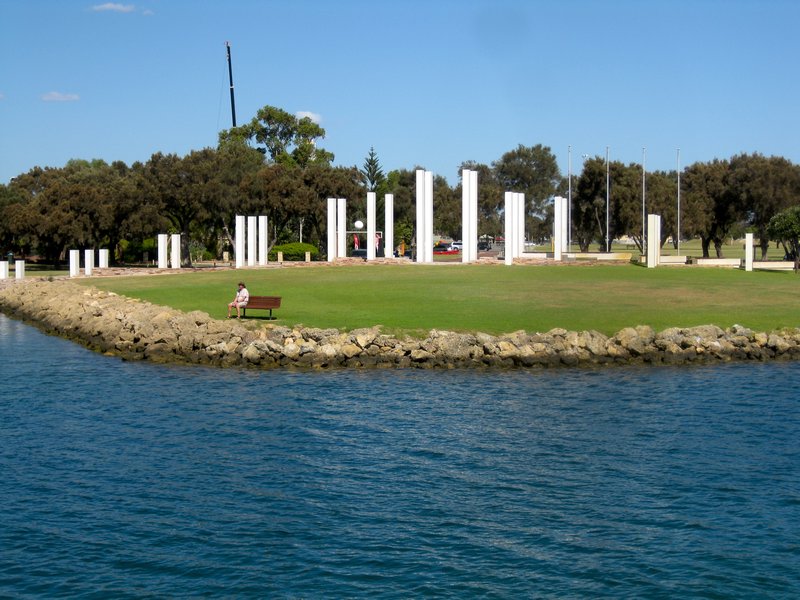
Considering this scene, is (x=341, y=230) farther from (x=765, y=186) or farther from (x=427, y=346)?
(x=427, y=346)

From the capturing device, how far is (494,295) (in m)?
43.6

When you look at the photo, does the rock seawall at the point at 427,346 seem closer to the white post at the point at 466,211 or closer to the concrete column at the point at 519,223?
the white post at the point at 466,211

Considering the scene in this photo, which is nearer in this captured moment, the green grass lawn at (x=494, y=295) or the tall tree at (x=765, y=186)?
the green grass lawn at (x=494, y=295)

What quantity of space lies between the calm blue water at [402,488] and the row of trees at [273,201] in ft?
154

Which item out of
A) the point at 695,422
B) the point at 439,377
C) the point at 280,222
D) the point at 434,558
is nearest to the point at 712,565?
the point at 434,558

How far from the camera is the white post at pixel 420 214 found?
67.4m

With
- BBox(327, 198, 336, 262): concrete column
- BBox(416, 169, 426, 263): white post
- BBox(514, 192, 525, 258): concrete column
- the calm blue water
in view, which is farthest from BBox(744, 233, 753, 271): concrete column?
the calm blue water

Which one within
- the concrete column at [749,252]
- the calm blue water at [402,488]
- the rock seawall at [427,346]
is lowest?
the calm blue water at [402,488]

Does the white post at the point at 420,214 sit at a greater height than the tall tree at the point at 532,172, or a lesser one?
lesser

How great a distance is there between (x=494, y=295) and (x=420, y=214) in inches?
988

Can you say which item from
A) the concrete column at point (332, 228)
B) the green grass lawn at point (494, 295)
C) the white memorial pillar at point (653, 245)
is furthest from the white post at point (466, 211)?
the white memorial pillar at point (653, 245)

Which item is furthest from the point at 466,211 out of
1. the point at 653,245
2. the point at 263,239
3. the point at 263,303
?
the point at 263,303

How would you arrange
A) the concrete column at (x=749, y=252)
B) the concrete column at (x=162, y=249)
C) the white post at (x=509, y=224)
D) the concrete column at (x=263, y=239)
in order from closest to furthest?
the concrete column at (x=749, y=252) < the white post at (x=509, y=224) < the concrete column at (x=162, y=249) < the concrete column at (x=263, y=239)

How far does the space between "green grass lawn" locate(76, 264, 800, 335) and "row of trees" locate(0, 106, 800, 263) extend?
591 inches
